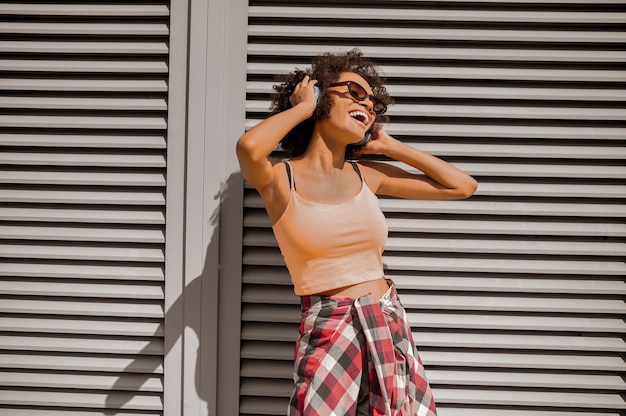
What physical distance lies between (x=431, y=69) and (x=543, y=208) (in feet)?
2.43

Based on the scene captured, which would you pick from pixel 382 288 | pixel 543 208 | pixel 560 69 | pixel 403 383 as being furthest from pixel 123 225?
Answer: pixel 560 69

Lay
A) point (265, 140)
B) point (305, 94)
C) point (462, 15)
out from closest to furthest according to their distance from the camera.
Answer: point (265, 140), point (305, 94), point (462, 15)

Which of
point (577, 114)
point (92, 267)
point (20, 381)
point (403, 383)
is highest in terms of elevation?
point (577, 114)

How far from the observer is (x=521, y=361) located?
6.61ft

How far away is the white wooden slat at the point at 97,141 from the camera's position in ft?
6.65

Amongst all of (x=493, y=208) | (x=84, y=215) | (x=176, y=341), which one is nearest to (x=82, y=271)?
(x=84, y=215)

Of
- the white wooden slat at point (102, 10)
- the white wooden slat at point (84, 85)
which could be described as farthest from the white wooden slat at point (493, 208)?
the white wooden slat at point (102, 10)

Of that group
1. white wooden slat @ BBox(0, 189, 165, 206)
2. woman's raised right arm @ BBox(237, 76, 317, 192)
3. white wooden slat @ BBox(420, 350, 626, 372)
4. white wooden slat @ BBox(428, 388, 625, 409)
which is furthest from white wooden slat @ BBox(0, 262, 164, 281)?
white wooden slat @ BBox(428, 388, 625, 409)

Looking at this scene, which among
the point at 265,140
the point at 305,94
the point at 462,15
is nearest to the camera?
the point at 265,140

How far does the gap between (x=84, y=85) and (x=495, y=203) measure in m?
1.78

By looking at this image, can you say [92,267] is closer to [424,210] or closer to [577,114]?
[424,210]

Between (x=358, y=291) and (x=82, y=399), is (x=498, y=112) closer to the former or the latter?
(x=358, y=291)

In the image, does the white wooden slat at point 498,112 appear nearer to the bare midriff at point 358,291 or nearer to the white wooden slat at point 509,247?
the white wooden slat at point 509,247

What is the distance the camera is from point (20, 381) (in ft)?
6.75
